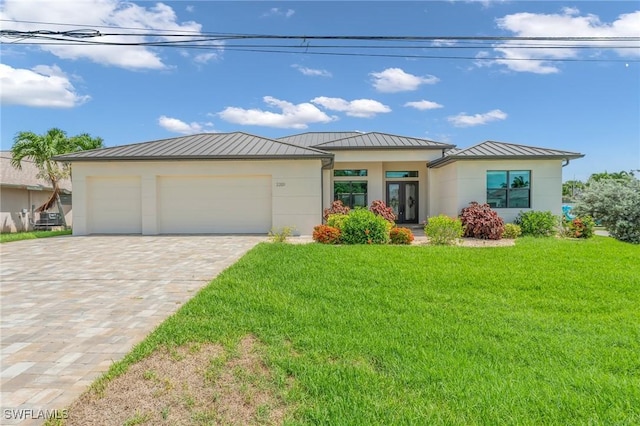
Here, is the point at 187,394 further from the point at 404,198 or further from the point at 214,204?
the point at 404,198

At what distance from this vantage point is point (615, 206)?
1373cm

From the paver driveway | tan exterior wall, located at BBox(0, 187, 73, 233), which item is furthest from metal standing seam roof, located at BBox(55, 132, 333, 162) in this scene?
tan exterior wall, located at BBox(0, 187, 73, 233)

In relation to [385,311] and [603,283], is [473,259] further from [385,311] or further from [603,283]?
[385,311]

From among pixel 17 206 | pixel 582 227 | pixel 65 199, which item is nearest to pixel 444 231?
pixel 582 227

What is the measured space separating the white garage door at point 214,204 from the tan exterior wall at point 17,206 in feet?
36.3

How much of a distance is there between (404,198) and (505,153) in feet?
→ 19.7

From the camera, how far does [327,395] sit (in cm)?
297

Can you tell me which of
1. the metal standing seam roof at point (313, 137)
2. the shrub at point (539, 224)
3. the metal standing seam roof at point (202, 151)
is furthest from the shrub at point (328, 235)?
the metal standing seam roof at point (313, 137)

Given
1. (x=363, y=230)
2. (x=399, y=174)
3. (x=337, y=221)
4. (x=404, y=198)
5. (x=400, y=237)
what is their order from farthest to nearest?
(x=404, y=198) < (x=399, y=174) < (x=337, y=221) < (x=400, y=237) < (x=363, y=230)

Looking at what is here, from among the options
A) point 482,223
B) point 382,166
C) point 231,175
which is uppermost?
Answer: point 382,166

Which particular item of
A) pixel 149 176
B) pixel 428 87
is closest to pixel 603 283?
pixel 428 87

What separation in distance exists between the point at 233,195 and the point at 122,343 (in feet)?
36.3

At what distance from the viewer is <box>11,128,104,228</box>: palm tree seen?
60.1ft

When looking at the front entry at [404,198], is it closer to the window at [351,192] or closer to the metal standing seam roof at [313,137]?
the window at [351,192]
